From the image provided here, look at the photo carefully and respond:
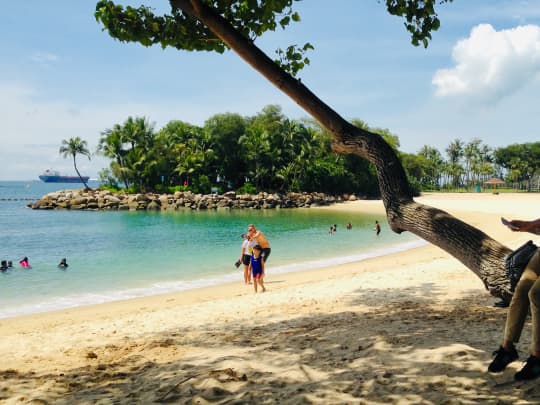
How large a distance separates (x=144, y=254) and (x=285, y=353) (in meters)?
18.0

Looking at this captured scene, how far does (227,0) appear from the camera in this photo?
713cm

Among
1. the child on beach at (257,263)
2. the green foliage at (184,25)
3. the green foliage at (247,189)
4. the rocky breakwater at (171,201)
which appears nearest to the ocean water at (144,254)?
the child on beach at (257,263)

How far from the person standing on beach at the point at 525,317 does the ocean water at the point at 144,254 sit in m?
10.5

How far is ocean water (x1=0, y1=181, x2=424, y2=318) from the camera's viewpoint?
47.0 ft

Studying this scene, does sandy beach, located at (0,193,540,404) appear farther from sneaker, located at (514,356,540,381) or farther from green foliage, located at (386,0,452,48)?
green foliage, located at (386,0,452,48)

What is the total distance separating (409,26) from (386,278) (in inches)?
277

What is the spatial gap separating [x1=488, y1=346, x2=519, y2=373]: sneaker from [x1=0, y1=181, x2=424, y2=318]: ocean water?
409 inches

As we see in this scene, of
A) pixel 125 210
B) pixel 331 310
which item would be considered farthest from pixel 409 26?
pixel 125 210

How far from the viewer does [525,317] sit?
3650 mm

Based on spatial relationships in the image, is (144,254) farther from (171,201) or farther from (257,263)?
(171,201)

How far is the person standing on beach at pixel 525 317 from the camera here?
347cm

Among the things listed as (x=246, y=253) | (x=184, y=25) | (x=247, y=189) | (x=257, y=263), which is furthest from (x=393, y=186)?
(x=247, y=189)

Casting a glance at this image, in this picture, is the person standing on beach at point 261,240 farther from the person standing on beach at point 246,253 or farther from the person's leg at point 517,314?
the person's leg at point 517,314

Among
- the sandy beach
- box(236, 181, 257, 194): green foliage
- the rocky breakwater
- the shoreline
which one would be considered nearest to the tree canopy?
the sandy beach
